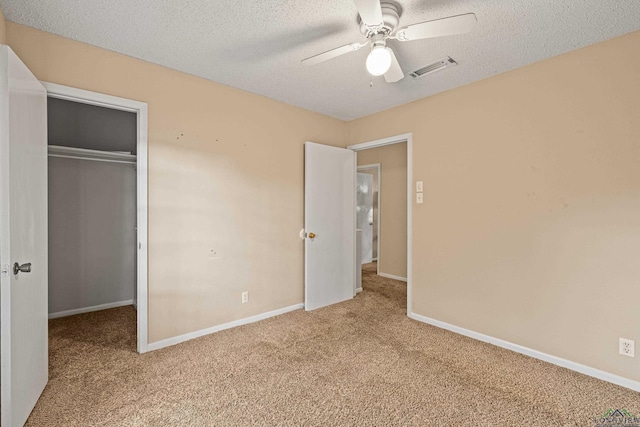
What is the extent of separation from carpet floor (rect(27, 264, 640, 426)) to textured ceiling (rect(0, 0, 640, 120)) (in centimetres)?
247

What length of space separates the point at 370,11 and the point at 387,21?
41 cm

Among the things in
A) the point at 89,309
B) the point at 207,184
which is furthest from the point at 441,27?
the point at 89,309

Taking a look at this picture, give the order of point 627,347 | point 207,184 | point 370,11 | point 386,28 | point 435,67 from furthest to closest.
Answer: point 207,184, point 435,67, point 627,347, point 386,28, point 370,11

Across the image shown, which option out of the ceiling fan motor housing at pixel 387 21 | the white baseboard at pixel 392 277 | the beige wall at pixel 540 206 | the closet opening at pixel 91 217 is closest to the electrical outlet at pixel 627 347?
the beige wall at pixel 540 206

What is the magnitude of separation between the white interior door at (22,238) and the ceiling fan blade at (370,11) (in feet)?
5.89

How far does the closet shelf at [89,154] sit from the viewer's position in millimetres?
3204

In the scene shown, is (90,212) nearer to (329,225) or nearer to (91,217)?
(91,217)

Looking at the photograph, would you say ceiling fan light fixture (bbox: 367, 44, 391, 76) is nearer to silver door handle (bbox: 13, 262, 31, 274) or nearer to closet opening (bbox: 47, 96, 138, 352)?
silver door handle (bbox: 13, 262, 31, 274)

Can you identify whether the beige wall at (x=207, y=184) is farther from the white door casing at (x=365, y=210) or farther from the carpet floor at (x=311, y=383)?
the white door casing at (x=365, y=210)

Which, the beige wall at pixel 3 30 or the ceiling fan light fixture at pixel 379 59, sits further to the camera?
the beige wall at pixel 3 30

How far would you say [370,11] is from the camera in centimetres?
151

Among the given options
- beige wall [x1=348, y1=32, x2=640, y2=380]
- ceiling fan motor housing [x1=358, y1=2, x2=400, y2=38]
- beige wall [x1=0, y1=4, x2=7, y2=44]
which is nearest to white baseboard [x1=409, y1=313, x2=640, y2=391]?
beige wall [x1=348, y1=32, x2=640, y2=380]

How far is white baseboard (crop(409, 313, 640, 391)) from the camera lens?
2074 millimetres

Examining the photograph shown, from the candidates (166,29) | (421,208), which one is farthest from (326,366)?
(166,29)
